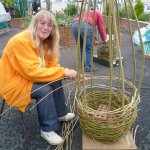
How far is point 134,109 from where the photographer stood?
82.0 inches

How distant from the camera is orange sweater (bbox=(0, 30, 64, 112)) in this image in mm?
2291

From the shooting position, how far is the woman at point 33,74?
2305mm

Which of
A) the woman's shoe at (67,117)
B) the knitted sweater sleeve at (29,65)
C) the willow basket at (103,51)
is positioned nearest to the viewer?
the knitted sweater sleeve at (29,65)

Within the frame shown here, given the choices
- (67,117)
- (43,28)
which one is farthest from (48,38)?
(67,117)

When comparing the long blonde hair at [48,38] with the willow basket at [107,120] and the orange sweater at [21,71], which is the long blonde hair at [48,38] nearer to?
the orange sweater at [21,71]

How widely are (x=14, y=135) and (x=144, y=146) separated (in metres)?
1.22

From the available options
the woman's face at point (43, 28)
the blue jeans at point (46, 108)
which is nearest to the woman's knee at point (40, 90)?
the blue jeans at point (46, 108)

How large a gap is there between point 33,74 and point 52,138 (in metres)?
0.61

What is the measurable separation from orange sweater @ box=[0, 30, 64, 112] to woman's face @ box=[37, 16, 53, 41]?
0.11m

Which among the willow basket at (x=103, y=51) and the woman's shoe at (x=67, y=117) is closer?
the woman's shoe at (x=67, y=117)

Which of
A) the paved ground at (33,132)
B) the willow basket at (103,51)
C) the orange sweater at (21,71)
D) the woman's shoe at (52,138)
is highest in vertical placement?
the orange sweater at (21,71)

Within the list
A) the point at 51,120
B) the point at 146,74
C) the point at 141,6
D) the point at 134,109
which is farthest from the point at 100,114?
the point at 141,6

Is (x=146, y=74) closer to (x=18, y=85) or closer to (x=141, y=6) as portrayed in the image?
(x=18, y=85)

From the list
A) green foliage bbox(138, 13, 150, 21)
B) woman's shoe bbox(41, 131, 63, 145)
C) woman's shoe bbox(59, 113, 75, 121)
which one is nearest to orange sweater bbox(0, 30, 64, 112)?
woman's shoe bbox(41, 131, 63, 145)
